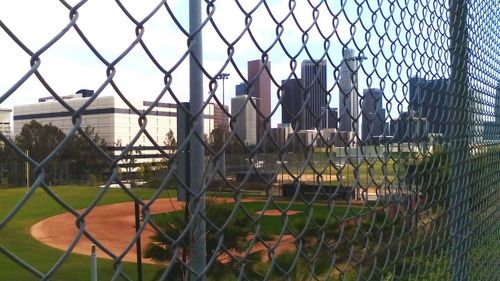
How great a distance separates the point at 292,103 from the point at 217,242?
40cm

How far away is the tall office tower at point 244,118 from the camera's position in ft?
4.01

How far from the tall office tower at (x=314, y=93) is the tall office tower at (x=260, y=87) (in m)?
0.12

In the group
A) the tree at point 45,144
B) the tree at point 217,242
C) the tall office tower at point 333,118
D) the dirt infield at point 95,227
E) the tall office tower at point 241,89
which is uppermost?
the tall office tower at point 241,89

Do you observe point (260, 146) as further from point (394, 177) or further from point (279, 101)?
point (394, 177)

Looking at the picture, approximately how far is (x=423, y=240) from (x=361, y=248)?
332 millimetres

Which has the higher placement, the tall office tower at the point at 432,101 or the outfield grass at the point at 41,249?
the tall office tower at the point at 432,101

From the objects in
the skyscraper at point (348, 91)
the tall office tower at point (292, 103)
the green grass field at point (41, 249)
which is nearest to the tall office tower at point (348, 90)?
the skyscraper at point (348, 91)

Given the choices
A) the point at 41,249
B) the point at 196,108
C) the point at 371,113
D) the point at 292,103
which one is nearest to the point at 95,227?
the point at 41,249

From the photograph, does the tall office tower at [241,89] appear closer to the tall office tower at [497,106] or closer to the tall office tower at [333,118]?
the tall office tower at [333,118]

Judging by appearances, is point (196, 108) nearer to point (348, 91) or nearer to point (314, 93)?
point (314, 93)

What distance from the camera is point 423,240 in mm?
2156

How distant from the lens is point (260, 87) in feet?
4.34

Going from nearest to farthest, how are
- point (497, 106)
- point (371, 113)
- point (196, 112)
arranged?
1. point (196, 112)
2. point (371, 113)
3. point (497, 106)

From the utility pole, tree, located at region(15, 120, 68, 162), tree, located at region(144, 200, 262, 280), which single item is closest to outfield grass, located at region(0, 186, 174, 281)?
tree, located at region(15, 120, 68, 162)
